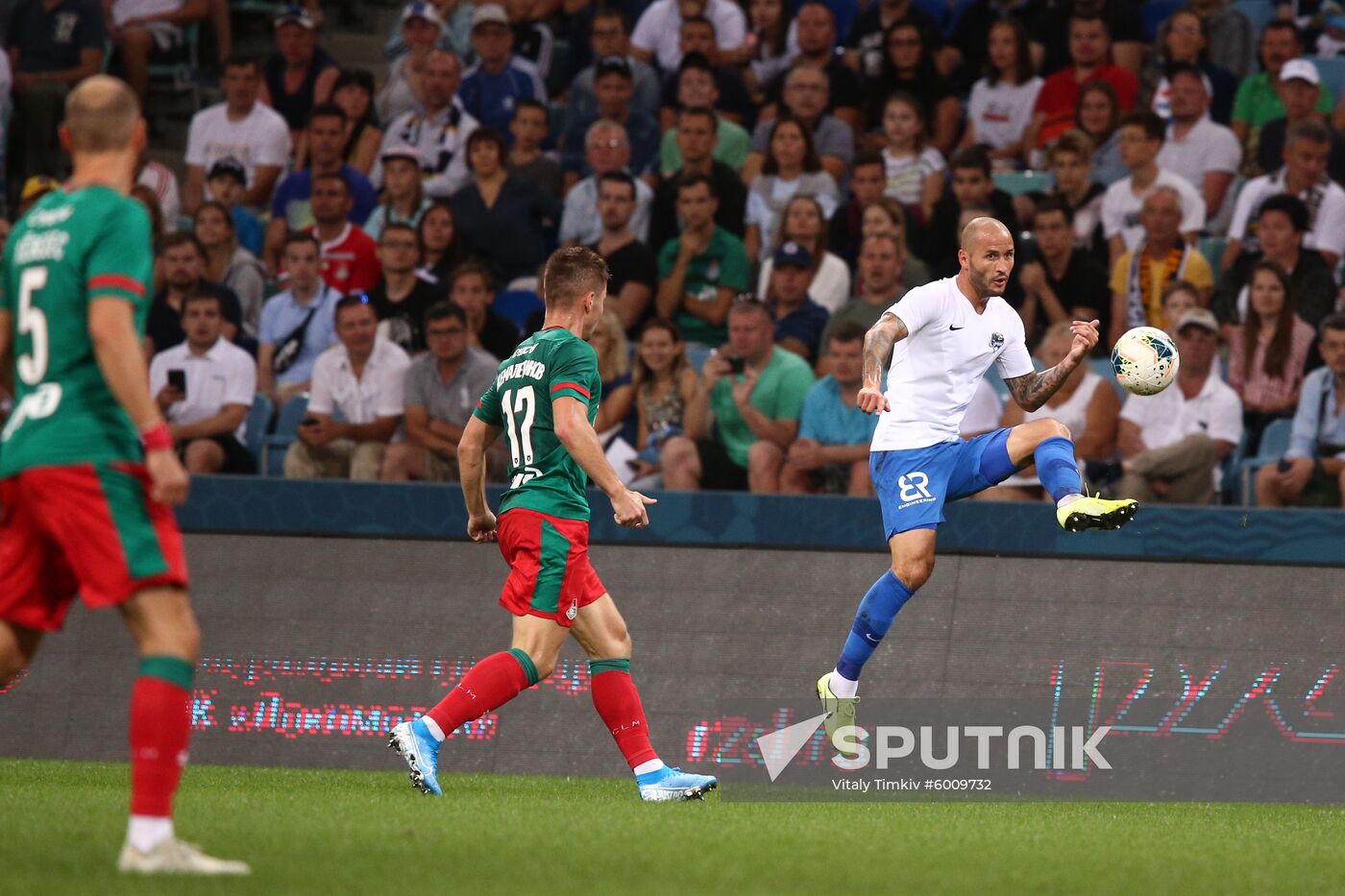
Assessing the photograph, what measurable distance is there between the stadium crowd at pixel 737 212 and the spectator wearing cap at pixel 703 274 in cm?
3

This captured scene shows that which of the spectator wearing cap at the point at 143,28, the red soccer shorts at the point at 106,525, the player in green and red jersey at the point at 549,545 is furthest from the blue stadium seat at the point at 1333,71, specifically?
the red soccer shorts at the point at 106,525

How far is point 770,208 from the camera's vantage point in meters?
14.8

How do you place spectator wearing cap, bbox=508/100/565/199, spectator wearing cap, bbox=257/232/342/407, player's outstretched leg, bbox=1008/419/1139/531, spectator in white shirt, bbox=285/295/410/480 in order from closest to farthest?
player's outstretched leg, bbox=1008/419/1139/531 → spectator in white shirt, bbox=285/295/410/480 → spectator wearing cap, bbox=257/232/342/407 → spectator wearing cap, bbox=508/100/565/199

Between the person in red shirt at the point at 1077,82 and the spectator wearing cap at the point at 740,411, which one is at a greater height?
the person in red shirt at the point at 1077,82

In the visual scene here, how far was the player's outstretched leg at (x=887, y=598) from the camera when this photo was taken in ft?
28.8

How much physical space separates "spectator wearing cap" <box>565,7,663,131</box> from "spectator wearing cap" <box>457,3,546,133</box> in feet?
1.20

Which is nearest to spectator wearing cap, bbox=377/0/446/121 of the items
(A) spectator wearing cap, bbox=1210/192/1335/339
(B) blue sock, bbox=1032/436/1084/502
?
(A) spectator wearing cap, bbox=1210/192/1335/339

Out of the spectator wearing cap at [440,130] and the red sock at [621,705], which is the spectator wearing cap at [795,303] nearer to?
the spectator wearing cap at [440,130]

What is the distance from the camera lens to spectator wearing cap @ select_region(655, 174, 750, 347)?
1423cm

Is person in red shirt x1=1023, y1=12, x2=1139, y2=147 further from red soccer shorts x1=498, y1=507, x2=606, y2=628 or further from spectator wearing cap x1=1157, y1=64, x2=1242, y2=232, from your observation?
red soccer shorts x1=498, y1=507, x2=606, y2=628

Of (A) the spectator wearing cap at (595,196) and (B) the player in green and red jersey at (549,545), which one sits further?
(A) the spectator wearing cap at (595,196)

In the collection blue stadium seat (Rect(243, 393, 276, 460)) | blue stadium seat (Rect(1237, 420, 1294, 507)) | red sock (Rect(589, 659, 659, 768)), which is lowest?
red sock (Rect(589, 659, 659, 768))

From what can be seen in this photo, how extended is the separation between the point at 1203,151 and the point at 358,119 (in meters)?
7.42

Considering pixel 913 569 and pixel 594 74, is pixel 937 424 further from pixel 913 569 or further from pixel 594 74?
pixel 594 74
